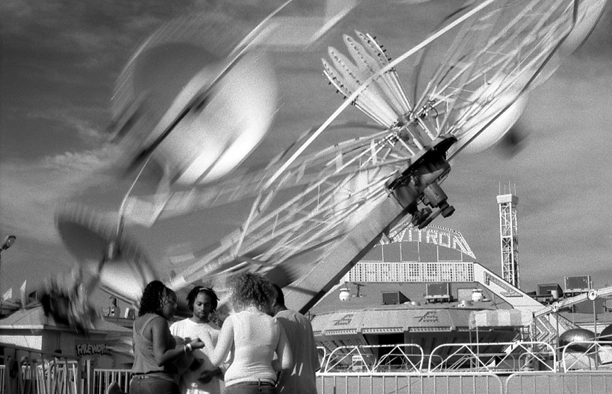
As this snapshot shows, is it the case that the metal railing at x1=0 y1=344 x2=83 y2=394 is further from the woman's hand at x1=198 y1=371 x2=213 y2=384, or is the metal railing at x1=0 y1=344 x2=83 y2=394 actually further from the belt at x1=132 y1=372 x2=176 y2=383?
the woman's hand at x1=198 y1=371 x2=213 y2=384

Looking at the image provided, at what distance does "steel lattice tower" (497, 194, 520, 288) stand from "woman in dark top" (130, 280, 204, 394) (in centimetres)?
6961

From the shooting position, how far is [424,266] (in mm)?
67812

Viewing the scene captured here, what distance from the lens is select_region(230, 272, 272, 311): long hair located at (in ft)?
20.3

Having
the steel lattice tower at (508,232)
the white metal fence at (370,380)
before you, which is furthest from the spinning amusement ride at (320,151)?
the steel lattice tower at (508,232)

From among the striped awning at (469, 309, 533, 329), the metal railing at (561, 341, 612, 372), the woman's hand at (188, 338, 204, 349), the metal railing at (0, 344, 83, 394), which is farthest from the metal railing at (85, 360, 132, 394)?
the striped awning at (469, 309, 533, 329)

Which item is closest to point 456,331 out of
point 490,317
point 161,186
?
point 490,317

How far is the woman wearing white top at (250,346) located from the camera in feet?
19.7

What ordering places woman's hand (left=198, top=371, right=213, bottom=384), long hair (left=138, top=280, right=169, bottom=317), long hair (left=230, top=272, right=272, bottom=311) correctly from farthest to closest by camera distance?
1. long hair (left=138, top=280, right=169, bottom=317)
2. woman's hand (left=198, top=371, right=213, bottom=384)
3. long hair (left=230, top=272, right=272, bottom=311)

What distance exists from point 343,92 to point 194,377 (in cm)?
1599

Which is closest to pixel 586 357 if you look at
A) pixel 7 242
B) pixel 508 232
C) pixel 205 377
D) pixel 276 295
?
pixel 7 242

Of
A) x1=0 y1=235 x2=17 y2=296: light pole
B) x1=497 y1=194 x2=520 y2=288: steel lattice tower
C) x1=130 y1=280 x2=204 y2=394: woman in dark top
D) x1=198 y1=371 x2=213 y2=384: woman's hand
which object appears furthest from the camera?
x1=497 y1=194 x2=520 y2=288: steel lattice tower

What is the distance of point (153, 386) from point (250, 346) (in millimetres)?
996

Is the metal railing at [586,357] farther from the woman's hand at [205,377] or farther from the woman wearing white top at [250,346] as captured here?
the woman wearing white top at [250,346]

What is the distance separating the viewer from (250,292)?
6.21 meters
